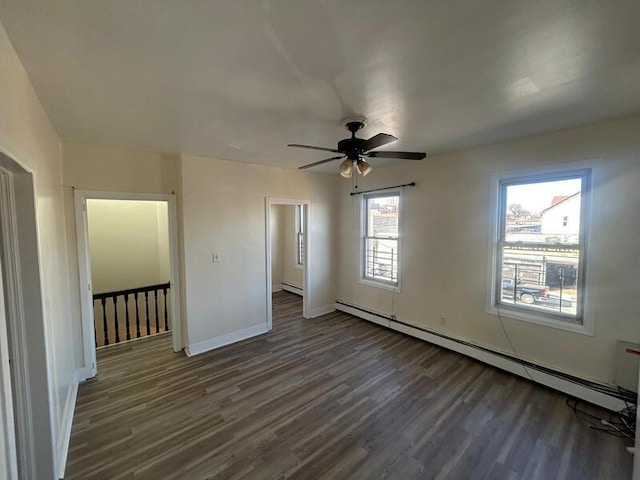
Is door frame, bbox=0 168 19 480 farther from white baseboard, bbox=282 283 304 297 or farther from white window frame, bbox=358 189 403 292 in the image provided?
white baseboard, bbox=282 283 304 297

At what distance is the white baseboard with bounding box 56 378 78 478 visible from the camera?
1.86 m

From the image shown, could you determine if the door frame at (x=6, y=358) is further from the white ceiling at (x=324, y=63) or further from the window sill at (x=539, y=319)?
the window sill at (x=539, y=319)

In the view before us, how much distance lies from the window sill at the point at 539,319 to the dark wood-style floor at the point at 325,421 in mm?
666

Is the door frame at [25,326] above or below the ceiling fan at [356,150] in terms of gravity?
below

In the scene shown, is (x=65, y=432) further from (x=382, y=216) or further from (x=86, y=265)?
(x=382, y=216)

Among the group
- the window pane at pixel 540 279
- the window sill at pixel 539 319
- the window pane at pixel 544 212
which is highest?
the window pane at pixel 544 212

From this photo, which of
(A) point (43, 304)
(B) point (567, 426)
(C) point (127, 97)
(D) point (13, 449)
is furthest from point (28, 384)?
(B) point (567, 426)

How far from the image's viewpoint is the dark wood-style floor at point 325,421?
1.93 metres

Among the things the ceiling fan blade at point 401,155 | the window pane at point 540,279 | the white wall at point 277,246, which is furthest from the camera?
the white wall at point 277,246

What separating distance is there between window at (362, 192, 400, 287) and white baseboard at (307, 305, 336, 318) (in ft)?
3.08

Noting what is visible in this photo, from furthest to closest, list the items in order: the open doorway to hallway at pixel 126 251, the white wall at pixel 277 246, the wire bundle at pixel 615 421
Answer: the white wall at pixel 277 246 < the open doorway to hallway at pixel 126 251 < the wire bundle at pixel 615 421

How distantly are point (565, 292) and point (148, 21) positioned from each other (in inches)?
156

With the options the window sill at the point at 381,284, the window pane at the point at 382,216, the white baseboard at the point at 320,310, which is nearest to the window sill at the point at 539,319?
the window sill at the point at 381,284

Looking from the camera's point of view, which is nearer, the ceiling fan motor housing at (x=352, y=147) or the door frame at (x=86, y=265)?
the ceiling fan motor housing at (x=352, y=147)
